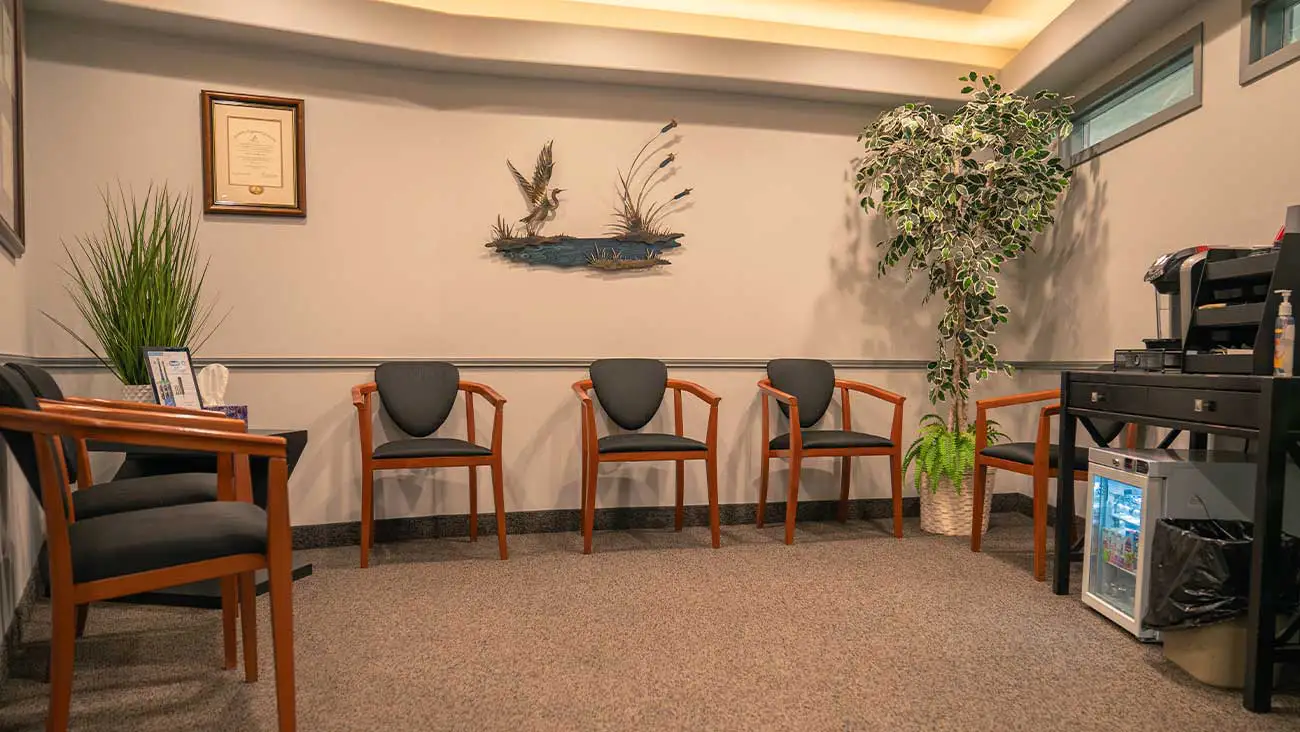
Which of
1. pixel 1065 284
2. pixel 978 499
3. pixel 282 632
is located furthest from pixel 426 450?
pixel 1065 284

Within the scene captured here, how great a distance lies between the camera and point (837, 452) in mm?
3318

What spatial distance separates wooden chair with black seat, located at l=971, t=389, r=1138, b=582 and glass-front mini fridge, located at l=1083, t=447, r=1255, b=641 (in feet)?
0.82

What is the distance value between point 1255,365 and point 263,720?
2684mm

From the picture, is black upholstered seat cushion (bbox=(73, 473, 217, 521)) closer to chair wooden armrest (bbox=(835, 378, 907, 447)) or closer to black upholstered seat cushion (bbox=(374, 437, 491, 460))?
black upholstered seat cushion (bbox=(374, 437, 491, 460))

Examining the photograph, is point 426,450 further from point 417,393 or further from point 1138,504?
point 1138,504

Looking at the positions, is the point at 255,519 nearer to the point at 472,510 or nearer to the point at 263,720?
the point at 263,720

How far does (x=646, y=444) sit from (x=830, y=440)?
2.81 feet

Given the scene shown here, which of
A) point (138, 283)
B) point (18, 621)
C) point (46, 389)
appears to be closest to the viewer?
point (46, 389)

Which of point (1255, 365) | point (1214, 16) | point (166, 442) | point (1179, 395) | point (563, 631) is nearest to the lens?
point (166, 442)

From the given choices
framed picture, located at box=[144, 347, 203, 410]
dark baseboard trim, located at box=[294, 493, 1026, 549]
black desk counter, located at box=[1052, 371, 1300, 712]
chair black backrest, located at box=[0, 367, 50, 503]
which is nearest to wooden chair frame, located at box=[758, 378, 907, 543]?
dark baseboard trim, located at box=[294, 493, 1026, 549]

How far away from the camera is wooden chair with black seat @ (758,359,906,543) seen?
3322 millimetres

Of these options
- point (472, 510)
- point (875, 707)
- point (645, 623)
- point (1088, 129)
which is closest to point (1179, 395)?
point (875, 707)

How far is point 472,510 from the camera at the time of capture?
11.1 ft

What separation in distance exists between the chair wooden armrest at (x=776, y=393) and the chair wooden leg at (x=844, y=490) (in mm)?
549
